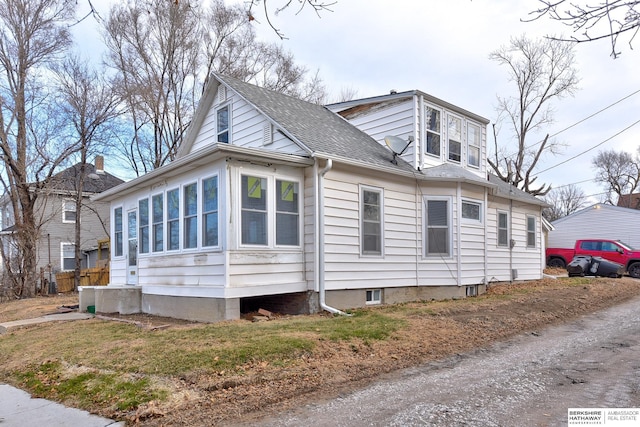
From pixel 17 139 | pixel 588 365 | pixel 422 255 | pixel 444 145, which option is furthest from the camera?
pixel 17 139

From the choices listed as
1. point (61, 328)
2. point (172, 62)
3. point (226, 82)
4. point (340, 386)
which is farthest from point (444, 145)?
point (172, 62)

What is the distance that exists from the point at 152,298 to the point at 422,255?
6.53 metres

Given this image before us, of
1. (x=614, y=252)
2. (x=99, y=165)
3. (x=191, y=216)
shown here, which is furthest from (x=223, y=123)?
(x=99, y=165)

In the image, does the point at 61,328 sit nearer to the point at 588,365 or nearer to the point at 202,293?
the point at 202,293

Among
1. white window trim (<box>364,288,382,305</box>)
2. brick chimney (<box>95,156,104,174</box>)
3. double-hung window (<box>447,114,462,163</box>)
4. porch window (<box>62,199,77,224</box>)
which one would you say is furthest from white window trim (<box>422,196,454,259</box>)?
brick chimney (<box>95,156,104,174</box>)

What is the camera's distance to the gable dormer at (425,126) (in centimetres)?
1238

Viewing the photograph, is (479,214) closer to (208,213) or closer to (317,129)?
(317,129)

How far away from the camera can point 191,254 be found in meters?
9.51

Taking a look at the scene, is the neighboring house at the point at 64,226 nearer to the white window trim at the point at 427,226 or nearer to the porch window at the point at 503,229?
the white window trim at the point at 427,226

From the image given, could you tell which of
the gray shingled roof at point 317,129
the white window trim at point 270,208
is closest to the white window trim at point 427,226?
the gray shingled roof at point 317,129

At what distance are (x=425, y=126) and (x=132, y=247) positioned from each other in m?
8.24

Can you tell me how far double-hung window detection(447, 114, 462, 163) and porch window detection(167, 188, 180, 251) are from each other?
298 inches

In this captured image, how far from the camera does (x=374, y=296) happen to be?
35.8 ft

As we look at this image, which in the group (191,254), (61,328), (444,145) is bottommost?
(61,328)
